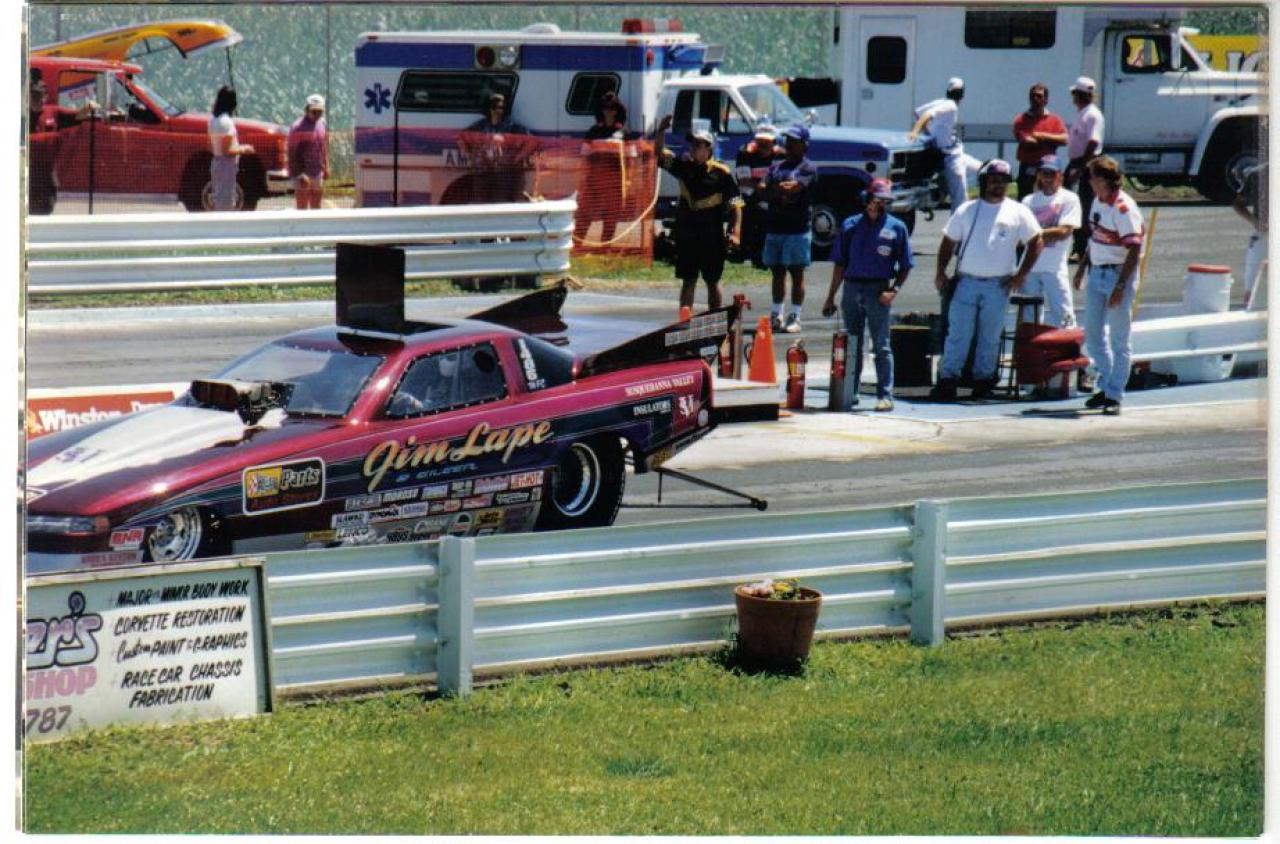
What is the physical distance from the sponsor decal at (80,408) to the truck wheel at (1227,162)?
5.61 meters

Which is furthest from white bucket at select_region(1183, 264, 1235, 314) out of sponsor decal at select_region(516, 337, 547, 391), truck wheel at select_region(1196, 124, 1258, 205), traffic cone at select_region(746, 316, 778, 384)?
sponsor decal at select_region(516, 337, 547, 391)

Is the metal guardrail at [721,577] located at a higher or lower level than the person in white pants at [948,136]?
lower

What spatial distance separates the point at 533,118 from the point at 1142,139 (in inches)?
206

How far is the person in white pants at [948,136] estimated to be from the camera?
48.8 ft

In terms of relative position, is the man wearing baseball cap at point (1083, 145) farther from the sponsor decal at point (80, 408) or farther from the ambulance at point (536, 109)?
the sponsor decal at point (80, 408)

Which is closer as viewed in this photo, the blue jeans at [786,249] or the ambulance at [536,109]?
the ambulance at [536,109]

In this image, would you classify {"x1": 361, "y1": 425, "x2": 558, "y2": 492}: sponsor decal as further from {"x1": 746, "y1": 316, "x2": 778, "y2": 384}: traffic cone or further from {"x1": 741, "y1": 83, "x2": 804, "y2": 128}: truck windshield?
{"x1": 741, "y1": 83, "x2": 804, "y2": 128}: truck windshield

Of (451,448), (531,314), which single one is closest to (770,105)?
(531,314)

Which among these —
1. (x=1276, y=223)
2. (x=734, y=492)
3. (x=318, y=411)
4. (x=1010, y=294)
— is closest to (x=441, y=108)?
(x=1010, y=294)

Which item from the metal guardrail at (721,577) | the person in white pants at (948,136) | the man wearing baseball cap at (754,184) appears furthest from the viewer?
the man wearing baseball cap at (754,184)

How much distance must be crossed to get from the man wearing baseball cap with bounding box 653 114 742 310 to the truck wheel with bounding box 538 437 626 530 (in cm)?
313

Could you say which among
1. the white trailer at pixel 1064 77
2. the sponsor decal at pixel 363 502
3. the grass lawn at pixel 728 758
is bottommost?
the grass lawn at pixel 728 758

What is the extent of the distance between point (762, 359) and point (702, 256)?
0.89 m

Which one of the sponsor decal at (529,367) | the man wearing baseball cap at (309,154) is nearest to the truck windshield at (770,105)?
the man wearing baseball cap at (309,154)
